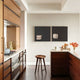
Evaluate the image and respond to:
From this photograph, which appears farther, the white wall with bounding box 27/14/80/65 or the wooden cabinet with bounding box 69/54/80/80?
the white wall with bounding box 27/14/80/65

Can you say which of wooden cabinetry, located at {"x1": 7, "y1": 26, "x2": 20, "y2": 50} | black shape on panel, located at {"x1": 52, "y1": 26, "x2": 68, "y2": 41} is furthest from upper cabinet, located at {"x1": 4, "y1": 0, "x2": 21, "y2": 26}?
black shape on panel, located at {"x1": 52, "y1": 26, "x2": 68, "y2": 41}

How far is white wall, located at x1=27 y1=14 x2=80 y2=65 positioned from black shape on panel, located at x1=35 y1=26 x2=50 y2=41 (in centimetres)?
20

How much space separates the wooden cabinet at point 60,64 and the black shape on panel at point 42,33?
2363mm

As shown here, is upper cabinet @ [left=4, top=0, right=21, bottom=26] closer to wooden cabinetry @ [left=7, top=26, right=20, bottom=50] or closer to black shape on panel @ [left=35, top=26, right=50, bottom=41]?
wooden cabinetry @ [left=7, top=26, right=20, bottom=50]

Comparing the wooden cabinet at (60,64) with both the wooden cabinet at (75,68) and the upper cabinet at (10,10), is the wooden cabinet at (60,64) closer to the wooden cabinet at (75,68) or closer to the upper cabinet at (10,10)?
the wooden cabinet at (75,68)

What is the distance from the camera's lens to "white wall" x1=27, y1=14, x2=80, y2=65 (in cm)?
700

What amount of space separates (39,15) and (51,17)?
593 millimetres

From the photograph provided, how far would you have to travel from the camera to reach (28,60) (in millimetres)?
7066

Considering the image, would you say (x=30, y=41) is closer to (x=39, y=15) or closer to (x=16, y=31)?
(x=39, y=15)

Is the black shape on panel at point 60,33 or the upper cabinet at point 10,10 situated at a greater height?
the upper cabinet at point 10,10

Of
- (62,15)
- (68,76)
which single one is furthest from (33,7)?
(68,76)

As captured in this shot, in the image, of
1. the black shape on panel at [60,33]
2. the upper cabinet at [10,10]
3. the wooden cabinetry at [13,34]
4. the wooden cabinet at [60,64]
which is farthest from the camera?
the black shape on panel at [60,33]

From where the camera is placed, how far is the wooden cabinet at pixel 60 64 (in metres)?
4.68

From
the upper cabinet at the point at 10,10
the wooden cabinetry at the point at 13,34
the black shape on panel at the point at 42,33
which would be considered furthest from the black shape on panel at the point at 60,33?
the upper cabinet at the point at 10,10
